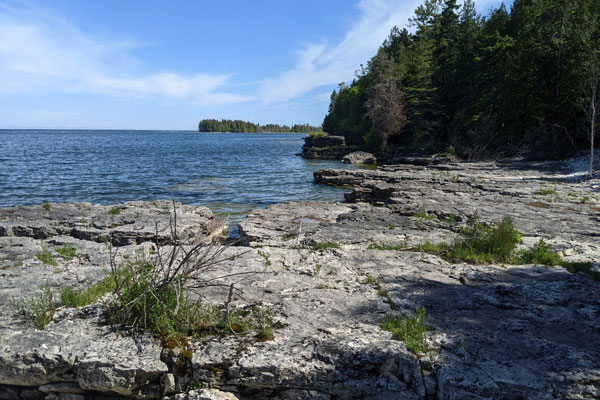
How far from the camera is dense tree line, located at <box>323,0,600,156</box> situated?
88.4 feet

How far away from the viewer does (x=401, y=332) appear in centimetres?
395

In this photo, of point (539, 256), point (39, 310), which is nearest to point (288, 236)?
point (539, 256)

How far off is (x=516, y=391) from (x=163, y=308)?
336 cm

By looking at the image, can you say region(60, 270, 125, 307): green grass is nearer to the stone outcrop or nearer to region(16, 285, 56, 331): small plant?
region(16, 285, 56, 331): small plant

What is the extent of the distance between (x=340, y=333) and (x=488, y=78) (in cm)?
4499

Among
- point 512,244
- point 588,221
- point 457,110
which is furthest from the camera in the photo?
point 457,110

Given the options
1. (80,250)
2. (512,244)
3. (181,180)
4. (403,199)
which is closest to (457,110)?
(181,180)

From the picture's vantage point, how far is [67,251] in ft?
23.6

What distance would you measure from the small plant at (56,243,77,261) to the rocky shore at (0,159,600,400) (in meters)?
0.11

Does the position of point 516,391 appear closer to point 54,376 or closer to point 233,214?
point 54,376

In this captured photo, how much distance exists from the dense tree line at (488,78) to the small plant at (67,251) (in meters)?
24.7

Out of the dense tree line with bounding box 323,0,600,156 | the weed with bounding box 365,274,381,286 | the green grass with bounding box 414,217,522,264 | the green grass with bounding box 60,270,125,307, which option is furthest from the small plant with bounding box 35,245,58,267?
the dense tree line with bounding box 323,0,600,156

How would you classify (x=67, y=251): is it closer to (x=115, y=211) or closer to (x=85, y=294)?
(x=85, y=294)

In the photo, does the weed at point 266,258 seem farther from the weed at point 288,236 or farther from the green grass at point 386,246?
the green grass at point 386,246
